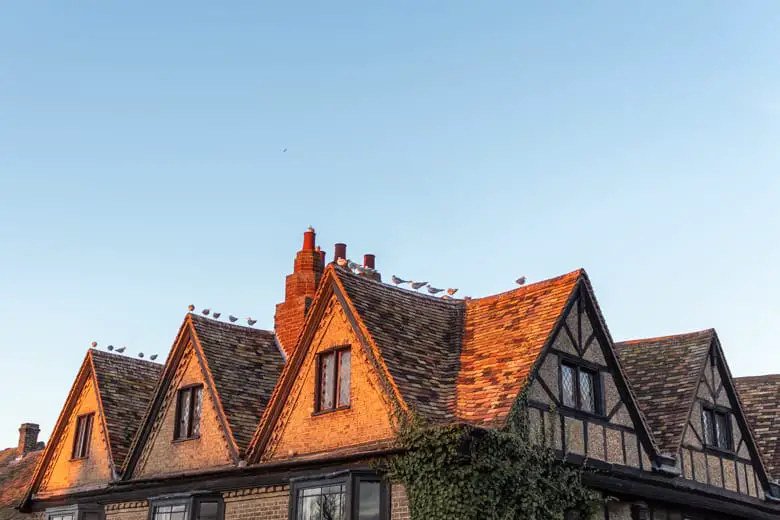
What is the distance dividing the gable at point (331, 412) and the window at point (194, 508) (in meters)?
1.73

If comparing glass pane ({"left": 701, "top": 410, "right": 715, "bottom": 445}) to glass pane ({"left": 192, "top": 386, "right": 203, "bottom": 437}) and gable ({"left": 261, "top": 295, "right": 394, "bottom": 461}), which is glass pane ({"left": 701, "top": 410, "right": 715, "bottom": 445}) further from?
glass pane ({"left": 192, "top": 386, "right": 203, "bottom": 437})

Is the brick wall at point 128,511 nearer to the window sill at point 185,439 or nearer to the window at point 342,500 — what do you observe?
the window sill at point 185,439

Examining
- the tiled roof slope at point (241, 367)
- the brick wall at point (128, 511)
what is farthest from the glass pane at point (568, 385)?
the brick wall at point (128, 511)

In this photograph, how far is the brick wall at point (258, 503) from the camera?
1938 centimetres

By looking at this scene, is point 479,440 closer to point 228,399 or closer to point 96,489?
point 228,399

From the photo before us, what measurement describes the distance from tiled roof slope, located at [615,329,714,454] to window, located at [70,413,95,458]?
14337 mm

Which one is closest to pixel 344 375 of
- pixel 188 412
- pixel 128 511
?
pixel 188 412

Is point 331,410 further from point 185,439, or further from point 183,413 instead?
point 183,413

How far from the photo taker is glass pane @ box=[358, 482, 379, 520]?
1723cm

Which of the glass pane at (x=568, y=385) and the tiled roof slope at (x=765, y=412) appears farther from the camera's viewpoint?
the tiled roof slope at (x=765, y=412)

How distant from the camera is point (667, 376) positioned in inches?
922

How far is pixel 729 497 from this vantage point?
22.1m

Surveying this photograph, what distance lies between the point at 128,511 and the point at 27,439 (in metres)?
18.3

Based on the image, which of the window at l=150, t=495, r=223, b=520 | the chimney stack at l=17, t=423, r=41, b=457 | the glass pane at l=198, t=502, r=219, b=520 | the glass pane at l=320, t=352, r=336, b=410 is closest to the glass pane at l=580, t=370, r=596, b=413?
the glass pane at l=320, t=352, r=336, b=410
